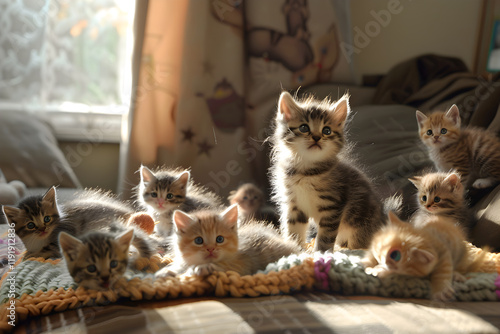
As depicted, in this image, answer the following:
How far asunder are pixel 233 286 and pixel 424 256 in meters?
0.34

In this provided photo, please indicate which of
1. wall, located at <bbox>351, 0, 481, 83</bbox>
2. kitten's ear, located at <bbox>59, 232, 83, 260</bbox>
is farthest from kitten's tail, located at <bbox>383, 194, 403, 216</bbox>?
wall, located at <bbox>351, 0, 481, 83</bbox>

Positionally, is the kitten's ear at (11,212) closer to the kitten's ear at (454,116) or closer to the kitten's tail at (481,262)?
the kitten's tail at (481,262)

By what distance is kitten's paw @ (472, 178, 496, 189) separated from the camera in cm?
115

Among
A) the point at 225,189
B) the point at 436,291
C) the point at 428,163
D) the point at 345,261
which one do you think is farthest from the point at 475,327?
the point at 225,189

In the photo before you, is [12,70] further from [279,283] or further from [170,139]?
[279,283]

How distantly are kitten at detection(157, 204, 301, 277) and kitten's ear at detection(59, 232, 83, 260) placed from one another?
169mm

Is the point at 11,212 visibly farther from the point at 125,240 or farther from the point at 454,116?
the point at 454,116

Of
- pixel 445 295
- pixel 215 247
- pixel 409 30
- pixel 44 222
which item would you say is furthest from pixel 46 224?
pixel 409 30

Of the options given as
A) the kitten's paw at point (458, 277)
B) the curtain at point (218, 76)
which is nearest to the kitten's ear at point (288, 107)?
the kitten's paw at point (458, 277)

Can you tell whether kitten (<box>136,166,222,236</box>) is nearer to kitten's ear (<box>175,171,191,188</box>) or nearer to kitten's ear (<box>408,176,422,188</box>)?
kitten's ear (<box>175,171,191,188</box>)

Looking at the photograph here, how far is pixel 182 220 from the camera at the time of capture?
0.92m

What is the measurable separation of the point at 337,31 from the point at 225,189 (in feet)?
3.19

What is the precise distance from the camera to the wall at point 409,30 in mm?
2033

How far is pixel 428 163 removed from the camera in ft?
4.26
